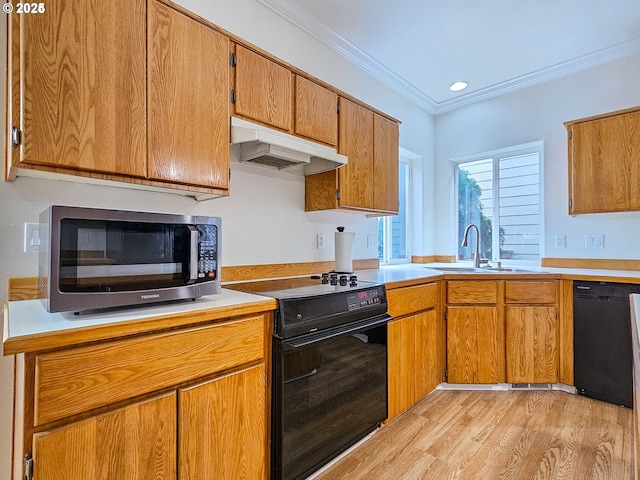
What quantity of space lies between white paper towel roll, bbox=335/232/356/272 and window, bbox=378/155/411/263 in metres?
1.12

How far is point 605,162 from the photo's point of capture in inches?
101

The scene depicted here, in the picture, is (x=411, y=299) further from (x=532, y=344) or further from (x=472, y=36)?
(x=472, y=36)

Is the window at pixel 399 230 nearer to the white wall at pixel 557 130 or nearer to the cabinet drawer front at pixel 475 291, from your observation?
the white wall at pixel 557 130

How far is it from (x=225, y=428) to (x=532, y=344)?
2.32 m

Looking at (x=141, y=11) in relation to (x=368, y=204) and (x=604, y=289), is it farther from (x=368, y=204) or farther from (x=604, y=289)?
(x=604, y=289)

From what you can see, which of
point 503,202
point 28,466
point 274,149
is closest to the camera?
point 28,466

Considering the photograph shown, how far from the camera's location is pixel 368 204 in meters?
2.49

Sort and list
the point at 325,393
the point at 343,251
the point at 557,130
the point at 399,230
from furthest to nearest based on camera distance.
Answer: the point at 399,230
the point at 557,130
the point at 343,251
the point at 325,393

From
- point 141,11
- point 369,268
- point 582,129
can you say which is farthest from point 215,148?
point 582,129

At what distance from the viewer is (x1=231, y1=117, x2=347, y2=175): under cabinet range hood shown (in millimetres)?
1683

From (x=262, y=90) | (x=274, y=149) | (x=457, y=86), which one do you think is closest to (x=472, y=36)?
(x=457, y=86)

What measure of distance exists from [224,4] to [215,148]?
1033mm

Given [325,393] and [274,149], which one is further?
[274,149]

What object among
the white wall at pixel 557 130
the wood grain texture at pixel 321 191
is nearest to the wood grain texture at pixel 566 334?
the white wall at pixel 557 130
